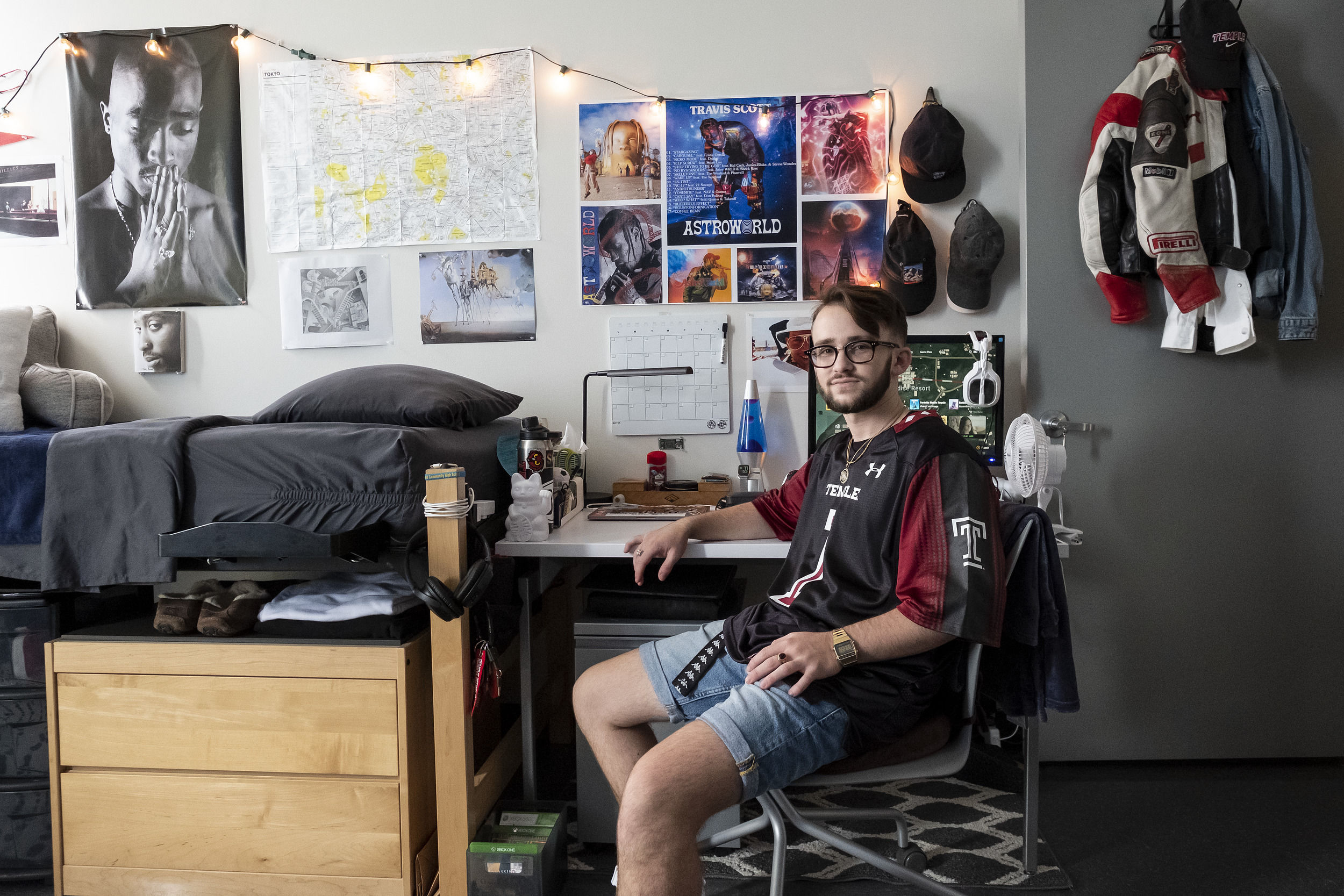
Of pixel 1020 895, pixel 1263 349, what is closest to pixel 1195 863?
pixel 1020 895

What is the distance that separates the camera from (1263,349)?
2.31 m

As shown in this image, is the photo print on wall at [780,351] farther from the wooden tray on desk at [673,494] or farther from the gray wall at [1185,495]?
the gray wall at [1185,495]

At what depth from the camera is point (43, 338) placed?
2568mm

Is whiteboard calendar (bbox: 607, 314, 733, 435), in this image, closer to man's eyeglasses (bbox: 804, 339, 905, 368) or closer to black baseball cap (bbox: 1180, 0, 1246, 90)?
man's eyeglasses (bbox: 804, 339, 905, 368)

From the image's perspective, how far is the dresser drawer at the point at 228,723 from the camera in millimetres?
1694

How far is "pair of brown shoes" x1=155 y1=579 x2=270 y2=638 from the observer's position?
1.74 meters

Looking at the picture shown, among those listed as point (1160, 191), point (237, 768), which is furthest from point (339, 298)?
point (1160, 191)

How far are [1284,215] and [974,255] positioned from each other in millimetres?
755

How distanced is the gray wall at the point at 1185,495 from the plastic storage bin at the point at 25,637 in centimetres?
249

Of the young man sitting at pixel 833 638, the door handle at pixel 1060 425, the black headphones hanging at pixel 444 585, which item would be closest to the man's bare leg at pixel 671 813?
the young man sitting at pixel 833 638

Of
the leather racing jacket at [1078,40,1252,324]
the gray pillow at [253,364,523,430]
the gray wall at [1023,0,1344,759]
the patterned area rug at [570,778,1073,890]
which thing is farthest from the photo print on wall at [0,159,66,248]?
the leather racing jacket at [1078,40,1252,324]

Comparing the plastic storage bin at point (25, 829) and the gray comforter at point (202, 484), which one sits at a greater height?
the gray comforter at point (202, 484)

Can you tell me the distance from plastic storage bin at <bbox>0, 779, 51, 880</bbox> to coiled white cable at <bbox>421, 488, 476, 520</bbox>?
3.74 ft

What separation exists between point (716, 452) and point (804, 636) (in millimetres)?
1212
